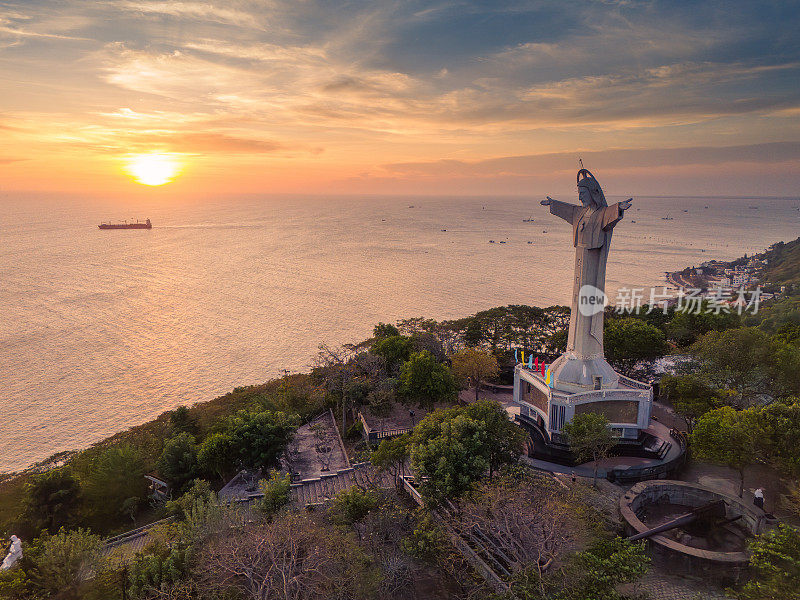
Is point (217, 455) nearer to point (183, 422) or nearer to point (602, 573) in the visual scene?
point (183, 422)

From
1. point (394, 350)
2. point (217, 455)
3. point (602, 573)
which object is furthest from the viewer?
point (394, 350)

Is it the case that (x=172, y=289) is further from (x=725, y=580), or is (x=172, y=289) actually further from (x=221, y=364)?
(x=725, y=580)

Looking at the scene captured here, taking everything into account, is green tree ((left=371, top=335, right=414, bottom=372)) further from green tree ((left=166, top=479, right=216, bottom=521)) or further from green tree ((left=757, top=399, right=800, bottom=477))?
green tree ((left=757, top=399, right=800, bottom=477))

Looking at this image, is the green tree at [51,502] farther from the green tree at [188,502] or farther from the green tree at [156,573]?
the green tree at [156,573]

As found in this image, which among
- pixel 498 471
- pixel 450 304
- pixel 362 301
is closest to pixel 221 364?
pixel 362 301

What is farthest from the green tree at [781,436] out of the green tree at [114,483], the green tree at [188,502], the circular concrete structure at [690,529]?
the green tree at [114,483]

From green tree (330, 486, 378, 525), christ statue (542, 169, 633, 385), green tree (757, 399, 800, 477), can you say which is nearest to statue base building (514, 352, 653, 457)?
christ statue (542, 169, 633, 385)

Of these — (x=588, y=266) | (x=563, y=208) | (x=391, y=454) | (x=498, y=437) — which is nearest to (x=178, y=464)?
(x=391, y=454)

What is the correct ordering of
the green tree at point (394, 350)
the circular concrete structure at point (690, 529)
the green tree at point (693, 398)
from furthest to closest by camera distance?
the green tree at point (394, 350), the green tree at point (693, 398), the circular concrete structure at point (690, 529)
